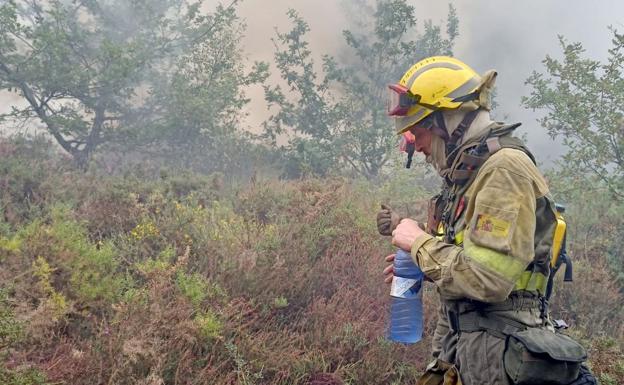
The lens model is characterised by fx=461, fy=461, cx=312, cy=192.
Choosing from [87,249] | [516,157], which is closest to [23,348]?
[87,249]

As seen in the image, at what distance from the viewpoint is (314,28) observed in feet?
59.0

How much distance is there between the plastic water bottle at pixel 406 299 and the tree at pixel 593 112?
5.75 metres

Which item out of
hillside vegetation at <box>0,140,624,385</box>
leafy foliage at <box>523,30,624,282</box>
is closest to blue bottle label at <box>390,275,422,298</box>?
hillside vegetation at <box>0,140,624,385</box>

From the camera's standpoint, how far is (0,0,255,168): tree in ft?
28.5

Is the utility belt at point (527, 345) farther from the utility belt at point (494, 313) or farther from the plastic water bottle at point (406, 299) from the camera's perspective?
the plastic water bottle at point (406, 299)

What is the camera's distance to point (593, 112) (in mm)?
7746

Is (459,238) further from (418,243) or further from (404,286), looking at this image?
(404,286)

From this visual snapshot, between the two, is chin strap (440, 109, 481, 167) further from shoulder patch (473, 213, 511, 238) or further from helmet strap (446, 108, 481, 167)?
shoulder patch (473, 213, 511, 238)

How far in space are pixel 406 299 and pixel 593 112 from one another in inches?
272

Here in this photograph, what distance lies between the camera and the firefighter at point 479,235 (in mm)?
1818

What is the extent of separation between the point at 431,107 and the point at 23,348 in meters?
2.99

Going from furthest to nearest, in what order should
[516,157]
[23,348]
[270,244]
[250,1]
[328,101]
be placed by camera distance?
[250,1]
[328,101]
[270,244]
[23,348]
[516,157]

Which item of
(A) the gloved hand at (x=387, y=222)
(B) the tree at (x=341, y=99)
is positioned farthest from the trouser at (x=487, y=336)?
(B) the tree at (x=341, y=99)

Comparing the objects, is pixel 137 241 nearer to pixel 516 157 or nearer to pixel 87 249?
pixel 87 249
